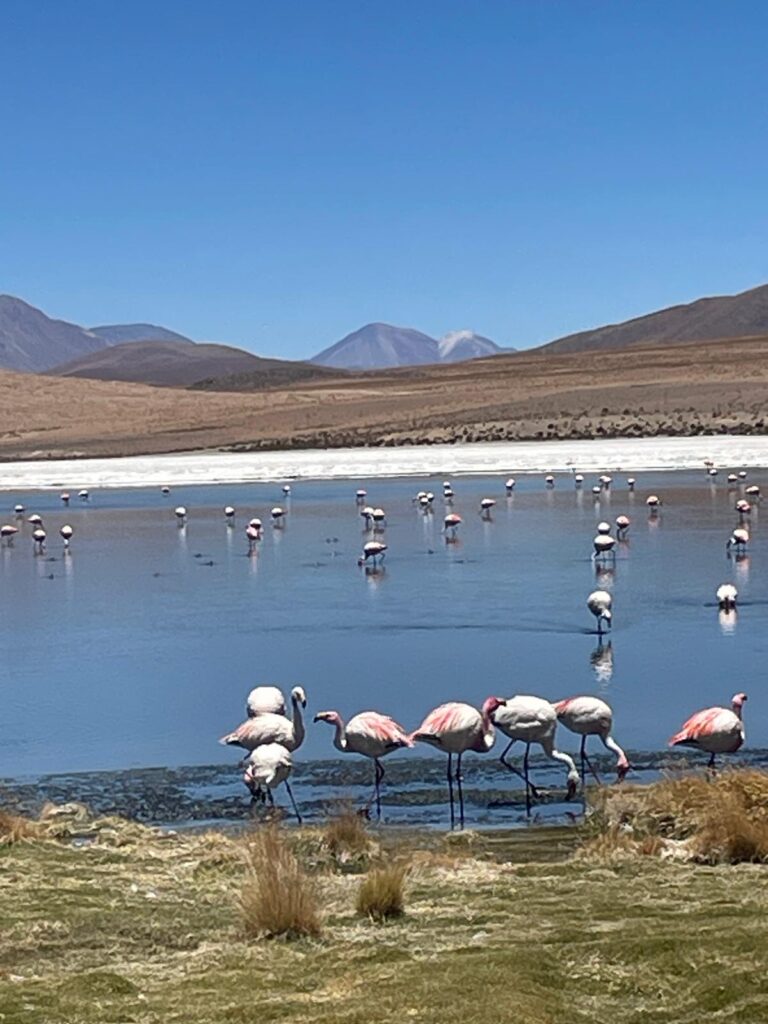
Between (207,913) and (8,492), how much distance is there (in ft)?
135

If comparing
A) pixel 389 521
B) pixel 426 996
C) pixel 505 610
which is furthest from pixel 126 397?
pixel 426 996

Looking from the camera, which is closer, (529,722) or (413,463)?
(529,722)

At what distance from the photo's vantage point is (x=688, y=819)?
29.8 feet

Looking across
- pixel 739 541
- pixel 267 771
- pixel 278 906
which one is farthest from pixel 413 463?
pixel 278 906

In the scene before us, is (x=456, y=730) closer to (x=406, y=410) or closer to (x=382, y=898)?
(x=382, y=898)

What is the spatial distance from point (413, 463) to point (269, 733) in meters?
37.5

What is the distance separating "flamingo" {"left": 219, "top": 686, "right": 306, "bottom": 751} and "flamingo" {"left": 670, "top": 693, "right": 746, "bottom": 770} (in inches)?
96.3

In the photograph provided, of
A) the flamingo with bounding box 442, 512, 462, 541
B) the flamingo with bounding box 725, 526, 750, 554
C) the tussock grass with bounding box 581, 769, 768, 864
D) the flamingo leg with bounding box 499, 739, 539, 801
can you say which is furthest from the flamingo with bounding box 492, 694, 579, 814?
the flamingo with bounding box 442, 512, 462, 541

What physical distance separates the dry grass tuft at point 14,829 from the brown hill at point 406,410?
46.6 metres

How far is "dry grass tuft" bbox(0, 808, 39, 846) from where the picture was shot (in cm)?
911

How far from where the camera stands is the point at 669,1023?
5492 millimetres

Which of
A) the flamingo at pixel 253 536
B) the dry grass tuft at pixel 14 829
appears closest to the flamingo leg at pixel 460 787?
the dry grass tuft at pixel 14 829

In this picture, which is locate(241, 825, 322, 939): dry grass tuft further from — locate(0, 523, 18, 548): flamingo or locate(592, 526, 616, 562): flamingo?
locate(0, 523, 18, 548): flamingo

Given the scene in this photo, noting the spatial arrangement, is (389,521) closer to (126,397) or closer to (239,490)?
(239,490)
